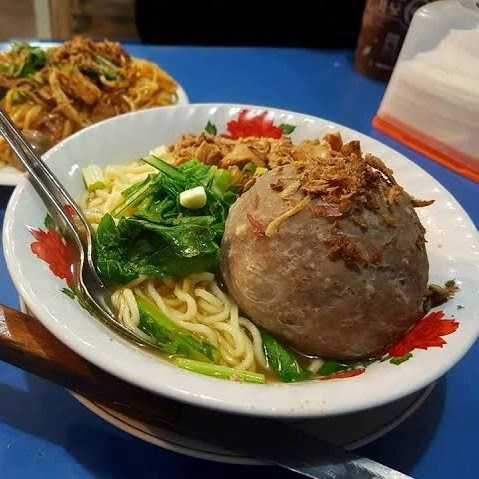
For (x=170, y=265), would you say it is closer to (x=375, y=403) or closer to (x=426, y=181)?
(x=375, y=403)

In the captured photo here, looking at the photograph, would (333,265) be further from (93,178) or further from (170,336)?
(93,178)

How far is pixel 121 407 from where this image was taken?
3.64ft

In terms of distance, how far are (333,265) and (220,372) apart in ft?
0.95

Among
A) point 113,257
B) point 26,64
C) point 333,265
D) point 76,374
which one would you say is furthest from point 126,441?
point 26,64

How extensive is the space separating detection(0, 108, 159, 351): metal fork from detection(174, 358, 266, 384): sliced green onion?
9 centimetres

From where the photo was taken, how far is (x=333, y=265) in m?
1.10

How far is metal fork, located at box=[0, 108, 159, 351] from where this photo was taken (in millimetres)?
1204

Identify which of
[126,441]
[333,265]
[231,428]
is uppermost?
[333,265]

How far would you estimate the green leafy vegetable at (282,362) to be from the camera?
3.86 feet

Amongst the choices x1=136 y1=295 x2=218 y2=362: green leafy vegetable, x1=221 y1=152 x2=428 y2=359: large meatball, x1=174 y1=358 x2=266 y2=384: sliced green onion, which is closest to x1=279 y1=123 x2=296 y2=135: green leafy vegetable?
x1=221 y1=152 x2=428 y2=359: large meatball

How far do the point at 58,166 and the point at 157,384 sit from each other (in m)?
0.81

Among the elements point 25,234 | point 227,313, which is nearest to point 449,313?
point 227,313

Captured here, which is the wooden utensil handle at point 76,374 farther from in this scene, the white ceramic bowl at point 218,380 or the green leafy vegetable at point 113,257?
the green leafy vegetable at point 113,257

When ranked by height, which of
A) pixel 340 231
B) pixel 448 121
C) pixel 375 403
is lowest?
pixel 448 121
